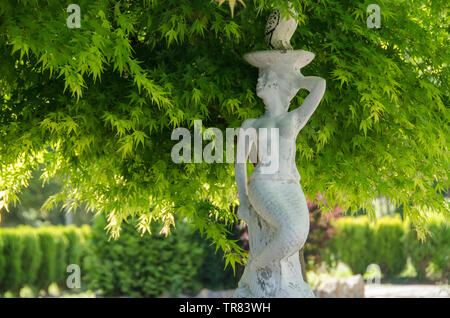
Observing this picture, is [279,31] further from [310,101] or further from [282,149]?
[282,149]

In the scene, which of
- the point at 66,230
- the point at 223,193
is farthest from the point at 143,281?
the point at 223,193

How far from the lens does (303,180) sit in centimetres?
511

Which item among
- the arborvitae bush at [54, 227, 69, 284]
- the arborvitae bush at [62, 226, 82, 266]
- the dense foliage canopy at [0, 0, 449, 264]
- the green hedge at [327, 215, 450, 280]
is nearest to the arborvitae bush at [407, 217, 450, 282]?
the green hedge at [327, 215, 450, 280]

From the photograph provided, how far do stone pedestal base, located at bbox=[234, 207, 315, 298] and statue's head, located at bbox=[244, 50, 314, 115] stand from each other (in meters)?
0.82

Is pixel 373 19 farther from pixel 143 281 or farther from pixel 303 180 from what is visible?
pixel 143 281

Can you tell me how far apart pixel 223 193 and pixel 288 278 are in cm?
227

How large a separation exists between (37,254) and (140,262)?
264 cm

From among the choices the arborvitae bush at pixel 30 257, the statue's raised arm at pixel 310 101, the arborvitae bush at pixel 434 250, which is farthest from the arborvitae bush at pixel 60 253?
the statue's raised arm at pixel 310 101

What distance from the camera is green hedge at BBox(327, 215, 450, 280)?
1302 centimetres

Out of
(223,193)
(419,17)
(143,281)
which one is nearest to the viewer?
(419,17)

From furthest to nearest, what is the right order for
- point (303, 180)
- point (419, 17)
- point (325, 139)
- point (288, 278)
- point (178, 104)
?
point (419, 17)
point (303, 180)
point (325, 139)
point (178, 104)
point (288, 278)

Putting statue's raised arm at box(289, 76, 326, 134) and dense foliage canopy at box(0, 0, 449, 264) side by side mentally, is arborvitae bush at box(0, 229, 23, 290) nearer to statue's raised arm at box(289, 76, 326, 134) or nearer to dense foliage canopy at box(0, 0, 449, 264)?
dense foliage canopy at box(0, 0, 449, 264)

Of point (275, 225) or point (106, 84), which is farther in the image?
point (106, 84)

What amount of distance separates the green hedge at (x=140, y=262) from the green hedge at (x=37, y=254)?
1.32m
